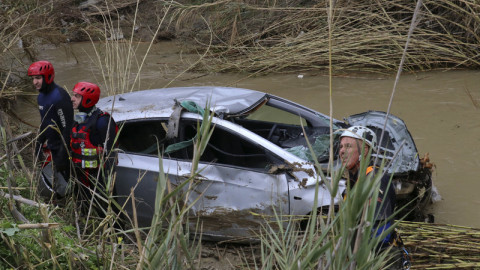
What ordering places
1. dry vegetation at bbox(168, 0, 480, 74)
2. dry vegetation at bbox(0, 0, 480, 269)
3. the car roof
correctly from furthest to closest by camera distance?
dry vegetation at bbox(168, 0, 480, 74) < dry vegetation at bbox(0, 0, 480, 269) < the car roof

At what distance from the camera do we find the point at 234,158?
19.4 feet

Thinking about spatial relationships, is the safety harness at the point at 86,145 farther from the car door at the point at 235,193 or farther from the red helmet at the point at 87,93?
the car door at the point at 235,193

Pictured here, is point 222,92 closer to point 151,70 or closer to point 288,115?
point 288,115

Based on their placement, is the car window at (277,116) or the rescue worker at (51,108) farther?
the car window at (277,116)

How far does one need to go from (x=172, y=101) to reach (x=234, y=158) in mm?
835

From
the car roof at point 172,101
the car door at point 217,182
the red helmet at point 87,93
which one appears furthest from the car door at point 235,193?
the red helmet at point 87,93

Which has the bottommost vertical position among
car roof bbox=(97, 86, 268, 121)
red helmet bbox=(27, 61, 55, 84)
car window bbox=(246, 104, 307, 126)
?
car window bbox=(246, 104, 307, 126)

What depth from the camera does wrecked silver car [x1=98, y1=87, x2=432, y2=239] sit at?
5238mm

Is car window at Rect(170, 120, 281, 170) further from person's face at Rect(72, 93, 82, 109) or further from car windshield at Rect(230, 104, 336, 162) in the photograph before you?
person's face at Rect(72, 93, 82, 109)

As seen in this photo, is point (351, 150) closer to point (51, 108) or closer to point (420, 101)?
point (51, 108)

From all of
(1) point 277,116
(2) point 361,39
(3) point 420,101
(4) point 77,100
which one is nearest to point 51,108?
(4) point 77,100

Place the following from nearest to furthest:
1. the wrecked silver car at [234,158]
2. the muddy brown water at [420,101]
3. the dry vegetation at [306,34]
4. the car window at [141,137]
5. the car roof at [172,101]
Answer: the wrecked silver car at [234,158] < the car roof at [172,101] < the car window at [141,137] < the muddy brown water at [420,101] < the dry vegetation at [306,34]

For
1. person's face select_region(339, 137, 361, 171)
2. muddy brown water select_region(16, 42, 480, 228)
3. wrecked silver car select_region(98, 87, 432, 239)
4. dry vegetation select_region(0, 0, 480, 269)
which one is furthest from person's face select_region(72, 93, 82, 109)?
muddy brown water select_region(16, 42, 480, 228)

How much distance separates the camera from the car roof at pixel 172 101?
570 cm
